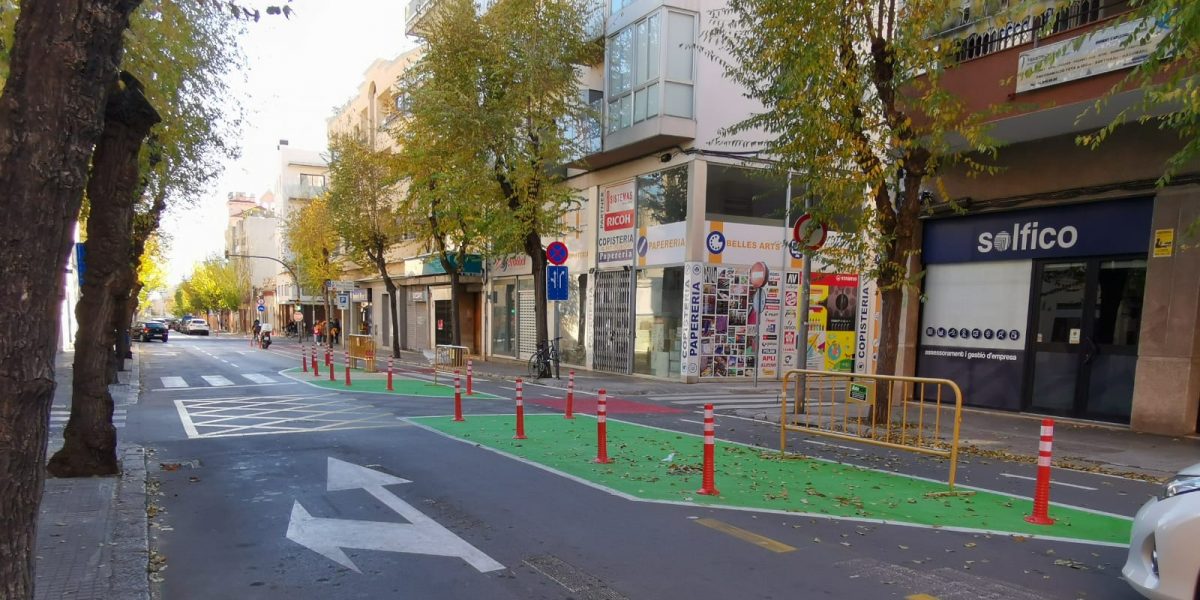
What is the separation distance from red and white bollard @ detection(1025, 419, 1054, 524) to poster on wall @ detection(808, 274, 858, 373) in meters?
14.4

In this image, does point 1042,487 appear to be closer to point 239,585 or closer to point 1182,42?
point 1182,42

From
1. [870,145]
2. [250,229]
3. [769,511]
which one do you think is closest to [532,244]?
[870,145]

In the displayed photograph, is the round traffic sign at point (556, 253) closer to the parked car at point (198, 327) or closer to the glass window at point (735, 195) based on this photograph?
the glass window at point (735, 195)

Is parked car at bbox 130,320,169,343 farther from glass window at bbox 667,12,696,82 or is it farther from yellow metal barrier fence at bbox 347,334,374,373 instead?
glass window at bbox 667,12,696,82

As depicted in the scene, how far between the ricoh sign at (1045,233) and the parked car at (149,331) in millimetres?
51520

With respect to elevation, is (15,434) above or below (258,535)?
above

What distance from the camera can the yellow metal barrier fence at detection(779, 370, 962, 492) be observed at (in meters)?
7.70

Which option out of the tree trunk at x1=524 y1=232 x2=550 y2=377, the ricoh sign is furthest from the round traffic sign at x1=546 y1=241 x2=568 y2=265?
the ricoh sign

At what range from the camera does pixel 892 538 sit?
18.0 feet

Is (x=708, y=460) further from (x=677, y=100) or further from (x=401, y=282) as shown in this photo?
(x=401, y=282)

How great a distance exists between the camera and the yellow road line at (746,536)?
520 centimetres

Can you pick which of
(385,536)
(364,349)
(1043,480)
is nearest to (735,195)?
(364,349)

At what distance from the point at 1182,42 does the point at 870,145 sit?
4.13m

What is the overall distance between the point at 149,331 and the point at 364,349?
3562 centimetres
